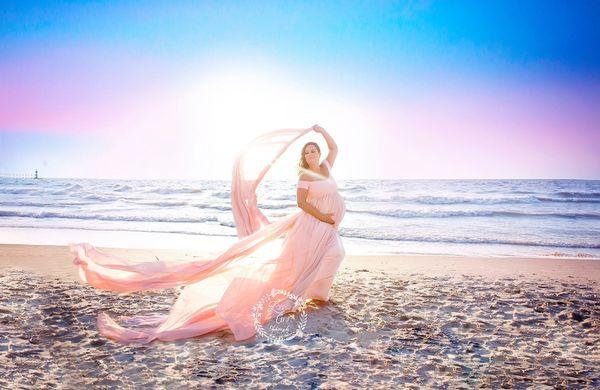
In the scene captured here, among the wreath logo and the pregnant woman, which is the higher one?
the pregnant woman

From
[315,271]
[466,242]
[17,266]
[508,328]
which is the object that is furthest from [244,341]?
[466,242]

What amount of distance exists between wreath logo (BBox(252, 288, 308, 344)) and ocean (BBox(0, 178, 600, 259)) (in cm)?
548

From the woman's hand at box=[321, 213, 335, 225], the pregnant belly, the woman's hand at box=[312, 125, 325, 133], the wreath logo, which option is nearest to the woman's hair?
the woman's hand at box=[312, 125, 325, 133]

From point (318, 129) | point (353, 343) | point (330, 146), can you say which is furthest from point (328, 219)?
point (353, 343)

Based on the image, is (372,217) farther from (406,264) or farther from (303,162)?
(303,162)

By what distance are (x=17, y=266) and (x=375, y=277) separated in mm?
6466

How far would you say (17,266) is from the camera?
858 cm

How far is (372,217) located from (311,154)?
54.1 feet

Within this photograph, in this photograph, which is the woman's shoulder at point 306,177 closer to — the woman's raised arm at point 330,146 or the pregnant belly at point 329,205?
the pregnant belly at point 329,205

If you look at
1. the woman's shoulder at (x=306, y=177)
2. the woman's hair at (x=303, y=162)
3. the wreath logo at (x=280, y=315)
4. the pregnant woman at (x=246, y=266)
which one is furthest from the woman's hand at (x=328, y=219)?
the wreath logo at (x=280, y=315)

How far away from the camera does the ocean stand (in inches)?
528

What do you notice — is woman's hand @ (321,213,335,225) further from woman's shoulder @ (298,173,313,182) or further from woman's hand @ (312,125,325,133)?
woman's hand @ (312,125,325,133)

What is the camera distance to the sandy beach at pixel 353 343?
12.9 ft

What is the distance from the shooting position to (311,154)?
5852 millimetres
